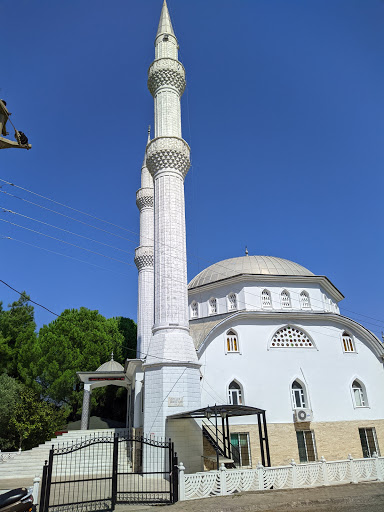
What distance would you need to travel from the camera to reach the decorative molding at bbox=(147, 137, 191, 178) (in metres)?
16.6

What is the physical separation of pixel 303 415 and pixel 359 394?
344 cm

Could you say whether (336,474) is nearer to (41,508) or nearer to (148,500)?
(148,500)

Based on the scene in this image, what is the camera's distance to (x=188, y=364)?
1306 centimetres

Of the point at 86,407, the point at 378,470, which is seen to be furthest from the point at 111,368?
the point at 378,470

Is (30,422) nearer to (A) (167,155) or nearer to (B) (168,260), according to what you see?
(B) (168,260)

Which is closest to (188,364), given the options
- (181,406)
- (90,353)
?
(181,406)

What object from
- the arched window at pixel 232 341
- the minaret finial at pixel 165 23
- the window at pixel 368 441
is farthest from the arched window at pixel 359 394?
the minaret finial at pixel 165 23

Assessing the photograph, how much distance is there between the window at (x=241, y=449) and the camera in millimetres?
14961

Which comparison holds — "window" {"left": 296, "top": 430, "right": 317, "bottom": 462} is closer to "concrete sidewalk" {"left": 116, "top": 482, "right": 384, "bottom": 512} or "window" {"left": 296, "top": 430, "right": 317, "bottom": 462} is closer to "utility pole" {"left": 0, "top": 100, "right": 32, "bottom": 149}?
"concrete sidewalk" {"left": 116, "top": 482, "right": 384, "bottom": 512}

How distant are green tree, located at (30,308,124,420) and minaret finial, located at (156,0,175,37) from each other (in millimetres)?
20080

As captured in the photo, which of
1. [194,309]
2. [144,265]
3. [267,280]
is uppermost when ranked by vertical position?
[144,265]

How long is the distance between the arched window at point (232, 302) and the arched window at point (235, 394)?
4.68 metres

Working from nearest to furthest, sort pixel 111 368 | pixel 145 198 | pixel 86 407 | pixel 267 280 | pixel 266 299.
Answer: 1. pixel 266 299
2. pixel 267 280
3. pixel 86 407
4. pixel 111 368
5. pixel 145 198

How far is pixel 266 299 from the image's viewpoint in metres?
20.0
